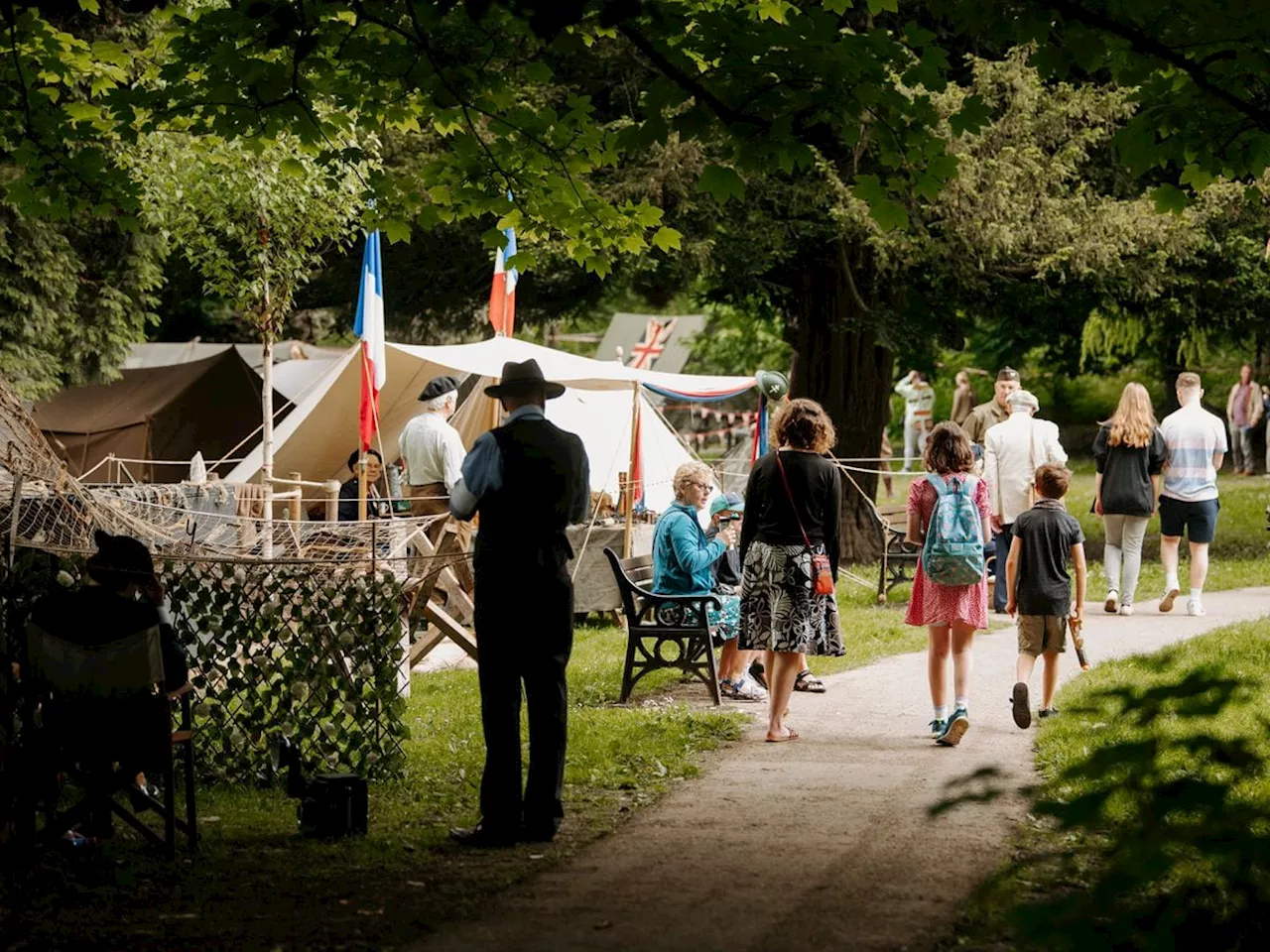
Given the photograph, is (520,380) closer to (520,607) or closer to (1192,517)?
(520,607)

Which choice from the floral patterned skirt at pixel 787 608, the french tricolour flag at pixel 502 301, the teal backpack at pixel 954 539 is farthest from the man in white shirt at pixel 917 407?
the floral patterned skirt at pixel 787 608

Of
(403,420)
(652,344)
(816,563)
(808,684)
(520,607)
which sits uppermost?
(652,344)

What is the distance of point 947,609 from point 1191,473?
5835mm

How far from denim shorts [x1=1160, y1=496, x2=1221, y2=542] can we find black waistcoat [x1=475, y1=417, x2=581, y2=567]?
835cm

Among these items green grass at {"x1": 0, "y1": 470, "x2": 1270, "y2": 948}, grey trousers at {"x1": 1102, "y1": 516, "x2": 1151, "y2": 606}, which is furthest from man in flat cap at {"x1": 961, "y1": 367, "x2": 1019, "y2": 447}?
green grass at {"x1": 0, "y1": 470, "x2": 1270, "y2": 948}

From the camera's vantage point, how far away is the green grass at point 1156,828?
327 cm

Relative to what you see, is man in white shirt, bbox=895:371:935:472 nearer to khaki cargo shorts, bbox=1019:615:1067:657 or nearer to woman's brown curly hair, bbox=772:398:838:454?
khaki cargo shorts, bbox=1019:615:1067:657

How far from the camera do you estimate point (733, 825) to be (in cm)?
685

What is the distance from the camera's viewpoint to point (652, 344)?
31672 millimetres

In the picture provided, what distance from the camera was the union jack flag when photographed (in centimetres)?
3038

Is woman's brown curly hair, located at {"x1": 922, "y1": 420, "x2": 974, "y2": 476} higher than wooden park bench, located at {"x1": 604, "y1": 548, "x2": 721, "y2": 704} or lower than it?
higher

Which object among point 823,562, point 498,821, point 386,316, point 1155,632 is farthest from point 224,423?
point 498,821

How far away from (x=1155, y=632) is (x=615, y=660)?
4003 mm

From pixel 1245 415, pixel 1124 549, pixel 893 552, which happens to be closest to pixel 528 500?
pixel 1124 549
